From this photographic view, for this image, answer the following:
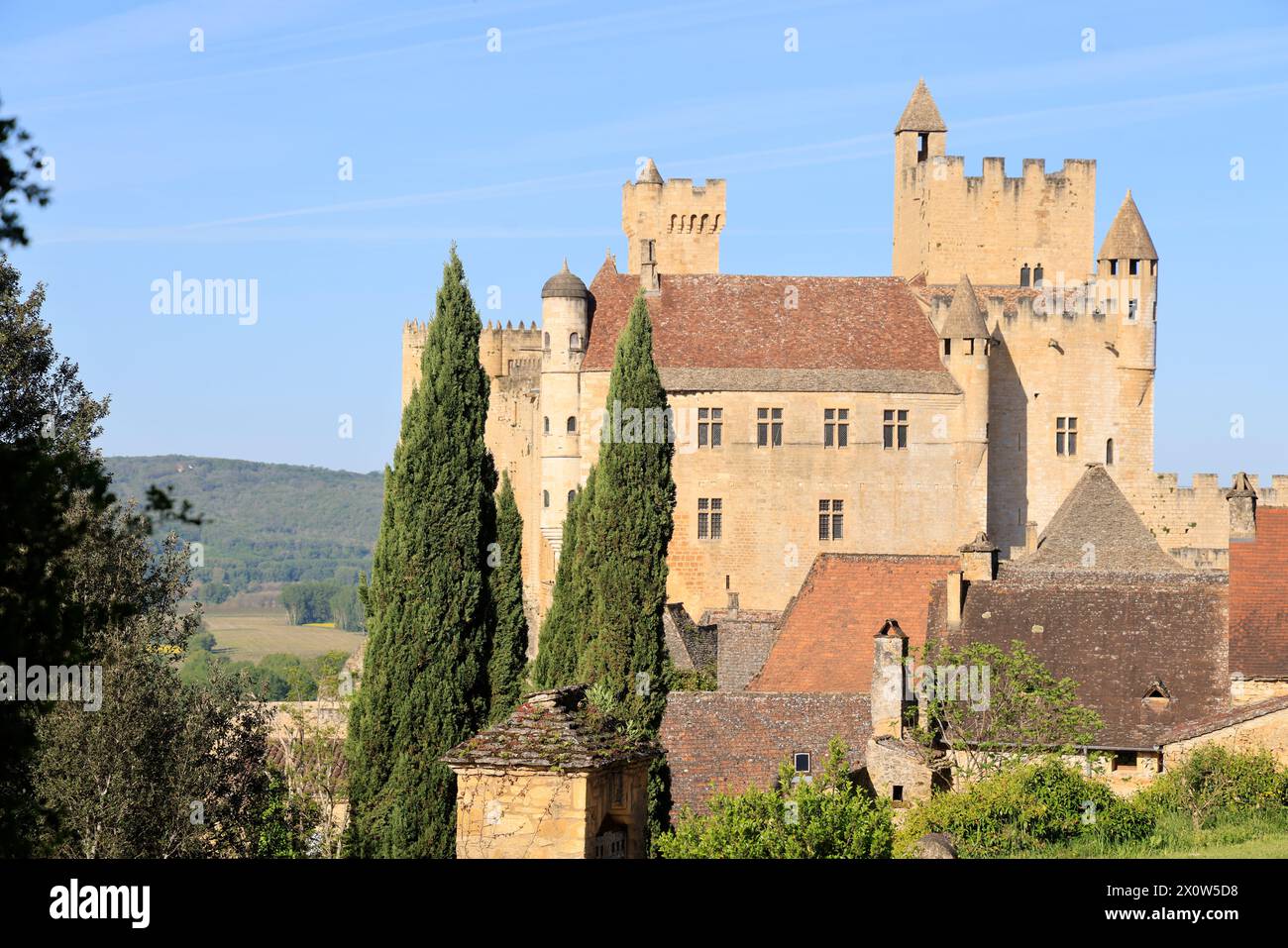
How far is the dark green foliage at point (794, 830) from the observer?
19.9 m

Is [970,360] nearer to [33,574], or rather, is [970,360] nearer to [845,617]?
[845,617]

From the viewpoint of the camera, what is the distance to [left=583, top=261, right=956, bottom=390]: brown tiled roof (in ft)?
171

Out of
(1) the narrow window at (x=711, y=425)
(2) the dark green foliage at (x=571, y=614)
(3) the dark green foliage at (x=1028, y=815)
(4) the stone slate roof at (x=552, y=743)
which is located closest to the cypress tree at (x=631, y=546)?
(2) the dark green foliage at (x=571, y=614)

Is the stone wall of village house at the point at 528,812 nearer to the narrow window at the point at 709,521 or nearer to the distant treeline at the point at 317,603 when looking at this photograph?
the narrow window at the point at 709,521

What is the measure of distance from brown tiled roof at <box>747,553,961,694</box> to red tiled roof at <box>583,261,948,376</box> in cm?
1377

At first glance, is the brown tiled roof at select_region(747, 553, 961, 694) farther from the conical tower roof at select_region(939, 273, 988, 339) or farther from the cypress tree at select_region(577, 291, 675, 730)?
the conical tower roof at select_region(939, 273, 988, 339)

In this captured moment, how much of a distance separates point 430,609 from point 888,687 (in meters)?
8.23

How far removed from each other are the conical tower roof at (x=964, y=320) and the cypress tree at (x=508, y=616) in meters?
16.6

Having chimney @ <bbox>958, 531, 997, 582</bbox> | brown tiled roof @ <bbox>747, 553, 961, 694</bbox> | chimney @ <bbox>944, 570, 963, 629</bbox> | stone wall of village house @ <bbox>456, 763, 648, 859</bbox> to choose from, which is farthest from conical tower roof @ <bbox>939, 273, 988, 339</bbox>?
stone wall of village house @ <bbox>456, 763, 648, 859</bbox>
